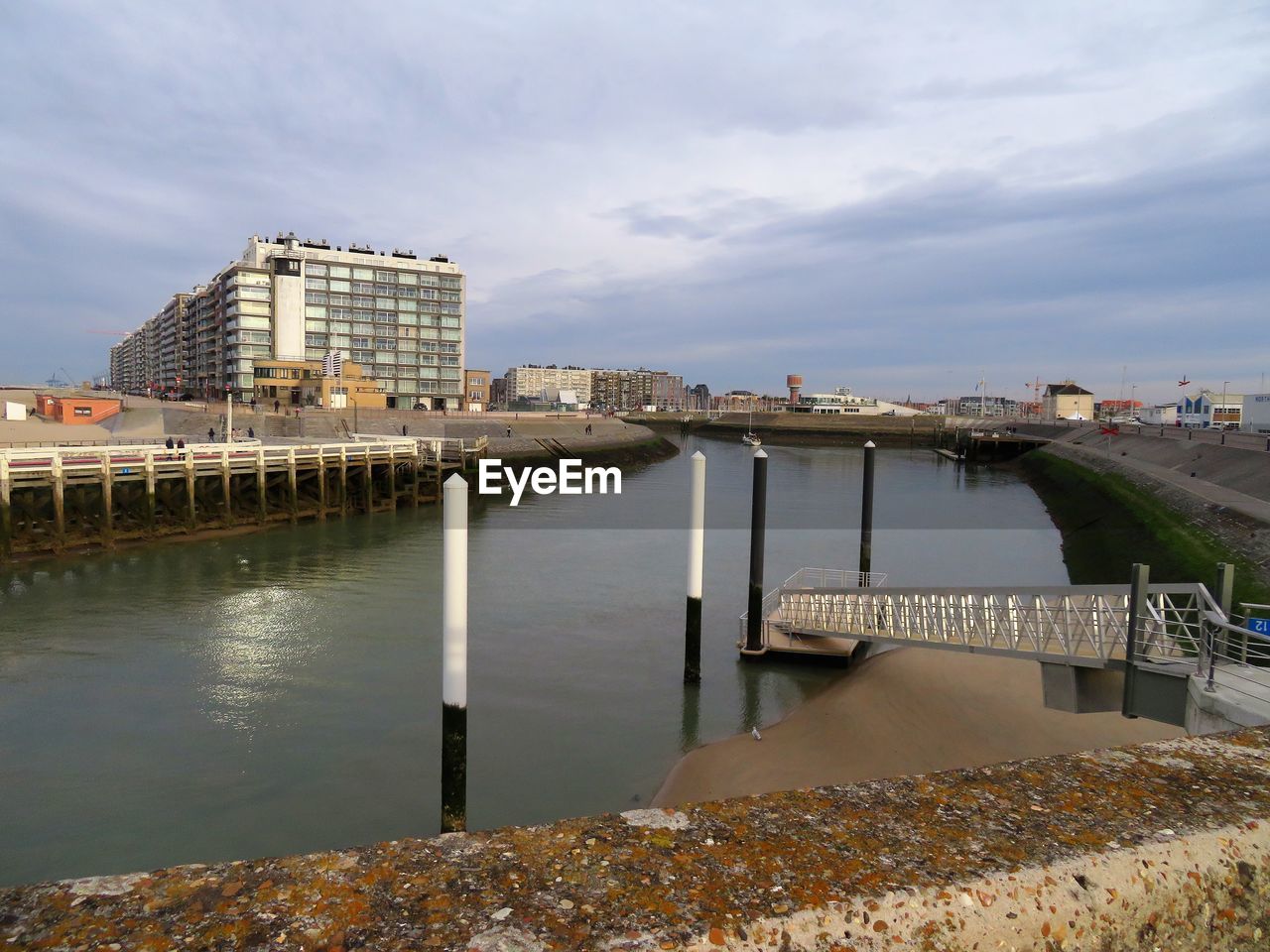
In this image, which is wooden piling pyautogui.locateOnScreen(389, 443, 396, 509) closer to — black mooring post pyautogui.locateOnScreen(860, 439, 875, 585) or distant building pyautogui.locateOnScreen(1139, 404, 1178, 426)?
black mooring post pyautogui.locateOnScreen(860, 439, 875, 585)

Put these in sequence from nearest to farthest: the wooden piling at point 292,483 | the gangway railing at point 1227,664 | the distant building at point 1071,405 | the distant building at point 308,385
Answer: the gangway railing at point 1227,664 → the wooden piling at point 292,483 → the distant building at point 308,385 → the distant building at point 1071,405

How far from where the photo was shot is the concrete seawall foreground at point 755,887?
90.1 inches

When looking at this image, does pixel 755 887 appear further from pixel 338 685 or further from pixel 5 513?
pixel 5 513

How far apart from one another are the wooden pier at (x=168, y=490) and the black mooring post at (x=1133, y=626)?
30.9m

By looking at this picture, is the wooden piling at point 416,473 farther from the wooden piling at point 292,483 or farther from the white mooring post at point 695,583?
the white mooring post at point 695,583

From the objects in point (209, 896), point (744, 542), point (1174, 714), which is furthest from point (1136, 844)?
point (744, 542)

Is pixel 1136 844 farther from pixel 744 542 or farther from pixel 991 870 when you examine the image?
pixel 744 542

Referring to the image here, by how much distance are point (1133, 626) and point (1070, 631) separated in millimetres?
2719

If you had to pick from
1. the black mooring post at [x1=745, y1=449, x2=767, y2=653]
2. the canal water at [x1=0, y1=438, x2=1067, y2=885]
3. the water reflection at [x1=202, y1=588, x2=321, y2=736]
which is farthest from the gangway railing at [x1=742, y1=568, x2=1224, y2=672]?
the water reflection at [x1=202, y1=588, x2=321, y2=736]

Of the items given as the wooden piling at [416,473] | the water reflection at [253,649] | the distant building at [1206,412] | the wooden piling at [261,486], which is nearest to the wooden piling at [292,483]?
the wooden piling at [261,486]

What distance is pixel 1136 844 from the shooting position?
2.70 metres

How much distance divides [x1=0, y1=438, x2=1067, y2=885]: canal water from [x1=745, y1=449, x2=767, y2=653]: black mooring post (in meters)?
0.84

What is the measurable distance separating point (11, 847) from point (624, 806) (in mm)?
A: 7990

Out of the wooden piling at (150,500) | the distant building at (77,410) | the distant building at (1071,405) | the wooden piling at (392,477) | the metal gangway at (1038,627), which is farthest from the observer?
the distant building at (1071,405)
